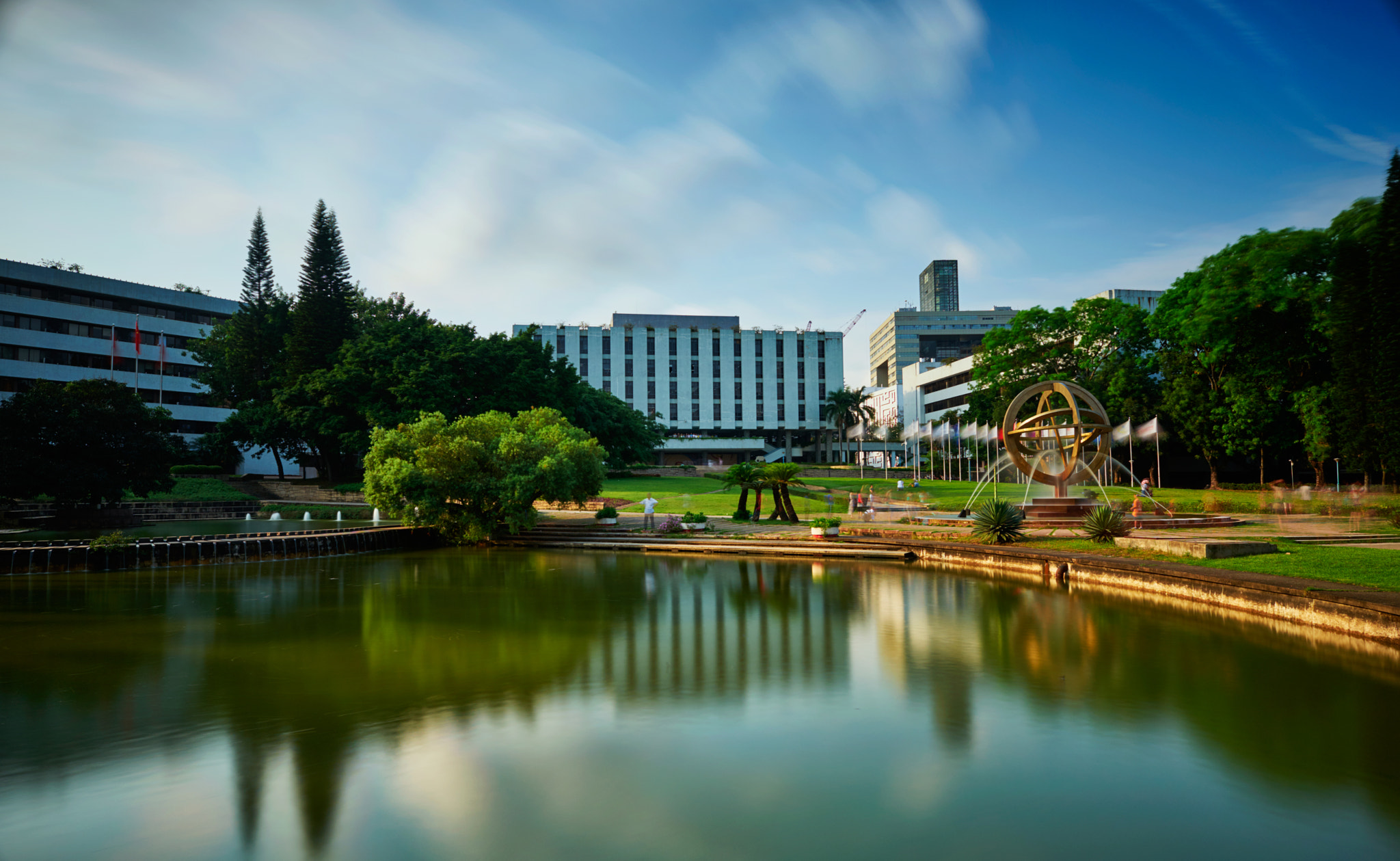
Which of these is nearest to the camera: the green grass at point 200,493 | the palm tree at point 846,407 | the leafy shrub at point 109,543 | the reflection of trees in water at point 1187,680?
the reflection of trees in water at point 1187,680

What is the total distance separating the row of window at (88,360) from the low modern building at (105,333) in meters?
0.05

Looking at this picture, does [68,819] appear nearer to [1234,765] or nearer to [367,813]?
[367,813]

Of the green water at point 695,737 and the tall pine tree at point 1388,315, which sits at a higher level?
the tall pine tree at point 1388,315

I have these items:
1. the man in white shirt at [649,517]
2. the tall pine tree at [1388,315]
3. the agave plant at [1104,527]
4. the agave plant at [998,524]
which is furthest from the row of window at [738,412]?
the tall pine tree at [1388,315]

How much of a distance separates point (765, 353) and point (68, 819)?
264 feet

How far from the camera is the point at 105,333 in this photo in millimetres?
59469

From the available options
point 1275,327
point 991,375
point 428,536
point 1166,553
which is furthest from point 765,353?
point 1166,553

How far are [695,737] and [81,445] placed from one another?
113ft

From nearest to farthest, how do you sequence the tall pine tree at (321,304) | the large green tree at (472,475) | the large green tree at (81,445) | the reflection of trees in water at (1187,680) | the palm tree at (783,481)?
the reflection of trees in water at (1187,680), the large green tree at (472,475), the palm tree at (783,481), the large green tree at (81,445), the tall pine tree at (321,304)

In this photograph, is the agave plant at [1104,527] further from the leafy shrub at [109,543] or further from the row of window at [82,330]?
the row of window at [82,330]

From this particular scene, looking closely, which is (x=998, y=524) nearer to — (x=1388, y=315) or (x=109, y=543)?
(x=1388, y=315)

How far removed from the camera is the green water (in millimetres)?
5730

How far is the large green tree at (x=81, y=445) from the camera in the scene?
99.6 ft

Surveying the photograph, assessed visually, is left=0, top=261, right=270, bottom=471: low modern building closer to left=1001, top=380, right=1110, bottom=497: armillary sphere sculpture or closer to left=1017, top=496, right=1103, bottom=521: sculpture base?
left=1001, top=380, right=1110, bottom=497: armillary sphere sculpture
